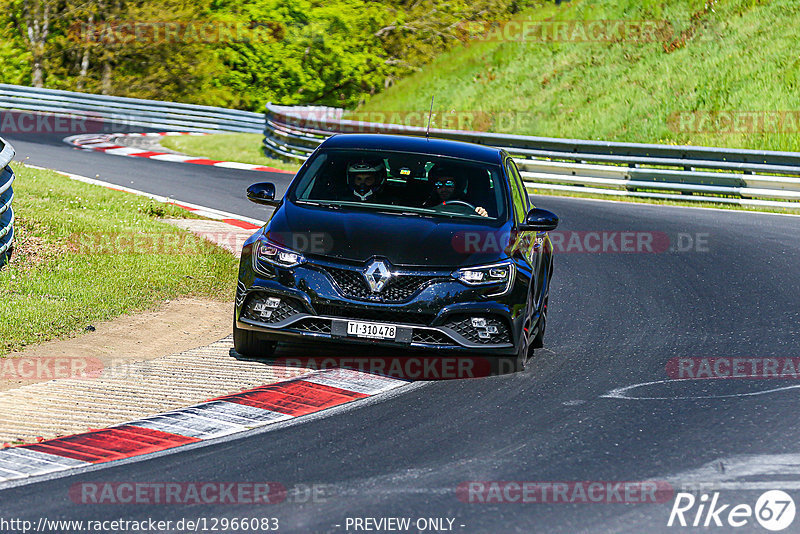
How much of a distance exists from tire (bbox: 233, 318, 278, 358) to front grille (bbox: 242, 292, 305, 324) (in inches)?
7.6

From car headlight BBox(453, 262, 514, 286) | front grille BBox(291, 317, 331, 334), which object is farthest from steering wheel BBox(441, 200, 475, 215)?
front grille BBox(291, 317, 331, 334)

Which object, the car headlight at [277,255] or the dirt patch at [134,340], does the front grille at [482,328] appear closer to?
the car headlight at [277,255]

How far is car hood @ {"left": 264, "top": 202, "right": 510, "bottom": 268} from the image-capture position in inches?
314

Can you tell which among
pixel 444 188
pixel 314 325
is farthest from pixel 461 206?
pixel 314 325

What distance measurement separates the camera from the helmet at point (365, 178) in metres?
9.10

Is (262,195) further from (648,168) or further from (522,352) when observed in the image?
(648,168)

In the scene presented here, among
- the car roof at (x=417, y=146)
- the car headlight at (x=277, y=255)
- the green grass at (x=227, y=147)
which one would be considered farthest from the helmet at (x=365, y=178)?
the green grass at (x=227, y=147)

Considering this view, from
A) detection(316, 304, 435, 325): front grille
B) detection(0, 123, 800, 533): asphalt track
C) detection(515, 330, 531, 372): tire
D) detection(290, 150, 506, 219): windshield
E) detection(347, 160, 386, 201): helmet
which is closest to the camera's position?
detection(0, 123, 800, 533): asphalt track

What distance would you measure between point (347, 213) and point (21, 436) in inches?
123

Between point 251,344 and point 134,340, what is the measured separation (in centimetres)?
142

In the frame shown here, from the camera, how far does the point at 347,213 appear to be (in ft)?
28.2

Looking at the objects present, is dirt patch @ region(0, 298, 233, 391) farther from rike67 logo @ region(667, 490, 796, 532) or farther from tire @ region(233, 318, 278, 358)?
rike67 logo @ region(667, 490, 796, 532)

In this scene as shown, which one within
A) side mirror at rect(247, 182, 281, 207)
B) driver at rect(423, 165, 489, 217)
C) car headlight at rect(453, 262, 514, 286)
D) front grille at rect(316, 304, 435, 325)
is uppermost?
driver at rect(423, 165, 489, 217)

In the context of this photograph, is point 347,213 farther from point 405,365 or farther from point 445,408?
point 445,408
